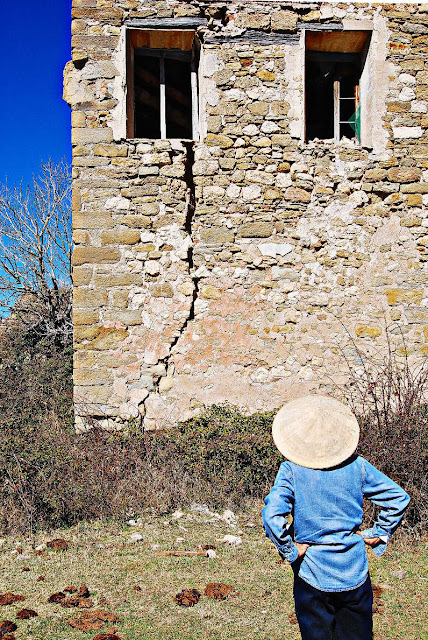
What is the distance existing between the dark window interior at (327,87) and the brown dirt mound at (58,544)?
5.89 m

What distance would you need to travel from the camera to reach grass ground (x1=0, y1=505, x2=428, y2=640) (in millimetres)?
3393

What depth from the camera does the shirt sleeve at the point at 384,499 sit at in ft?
7.84

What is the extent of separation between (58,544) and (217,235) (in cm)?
371

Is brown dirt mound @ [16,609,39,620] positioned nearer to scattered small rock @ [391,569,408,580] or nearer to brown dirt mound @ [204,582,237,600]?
brown dirt mound @ [204,582,237,600]

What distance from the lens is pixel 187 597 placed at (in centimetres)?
371

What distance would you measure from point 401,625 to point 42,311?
8.81 meters

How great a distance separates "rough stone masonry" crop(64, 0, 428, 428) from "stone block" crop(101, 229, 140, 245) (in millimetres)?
23

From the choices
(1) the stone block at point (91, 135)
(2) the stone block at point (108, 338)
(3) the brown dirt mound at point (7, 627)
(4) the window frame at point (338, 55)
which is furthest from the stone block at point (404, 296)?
(3) the brown dirt mound at point (7, 627)

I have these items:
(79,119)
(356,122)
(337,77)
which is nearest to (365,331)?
(356,122)

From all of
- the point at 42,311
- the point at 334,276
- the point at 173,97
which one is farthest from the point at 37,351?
the point at 334,276

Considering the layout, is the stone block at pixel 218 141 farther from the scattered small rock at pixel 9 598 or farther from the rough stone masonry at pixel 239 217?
the scattered small rock at pixel 9 598

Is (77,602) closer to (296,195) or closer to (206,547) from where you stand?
(206,547)

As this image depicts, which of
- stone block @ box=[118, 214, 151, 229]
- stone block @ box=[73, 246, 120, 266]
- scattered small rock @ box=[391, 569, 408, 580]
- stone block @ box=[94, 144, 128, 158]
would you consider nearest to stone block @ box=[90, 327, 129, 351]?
stone block @ box=[73, 246, 120, 266]

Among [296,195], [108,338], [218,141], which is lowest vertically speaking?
[108,338]
